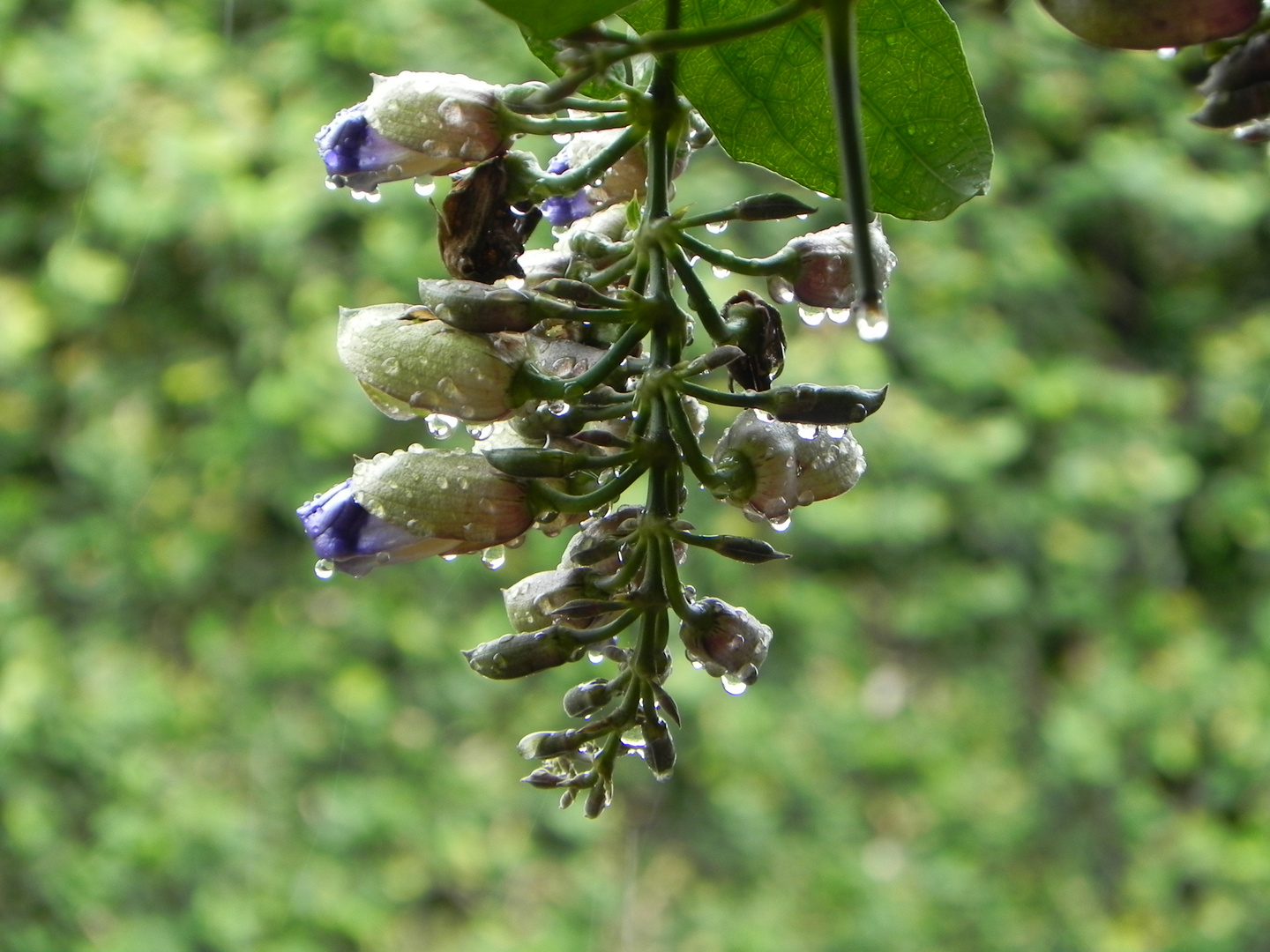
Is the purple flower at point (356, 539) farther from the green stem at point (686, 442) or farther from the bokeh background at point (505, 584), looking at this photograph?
the bokeh background at point (505, 584)

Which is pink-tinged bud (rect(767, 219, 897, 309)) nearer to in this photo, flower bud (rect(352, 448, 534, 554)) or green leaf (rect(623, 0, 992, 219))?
green leaf (rect(623, 0, 992, 219))

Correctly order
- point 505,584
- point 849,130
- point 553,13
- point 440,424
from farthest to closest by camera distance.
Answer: point 505,584, point 440,424, point 553,13, point 849,130

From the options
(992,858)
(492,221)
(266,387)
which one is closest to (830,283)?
(492,221)

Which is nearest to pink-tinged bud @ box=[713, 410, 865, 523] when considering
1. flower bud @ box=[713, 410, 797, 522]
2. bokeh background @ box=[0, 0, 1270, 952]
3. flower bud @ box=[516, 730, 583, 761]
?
flower bud @ box=[713, 410, 797, 522]

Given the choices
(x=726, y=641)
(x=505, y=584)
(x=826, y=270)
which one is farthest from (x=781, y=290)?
(x=505, y=584)

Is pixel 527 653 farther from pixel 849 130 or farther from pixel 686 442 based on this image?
pixel 849 130

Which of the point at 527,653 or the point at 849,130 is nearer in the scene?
the point at 849,130

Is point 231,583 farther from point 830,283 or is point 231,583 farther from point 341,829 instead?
point 830,283
